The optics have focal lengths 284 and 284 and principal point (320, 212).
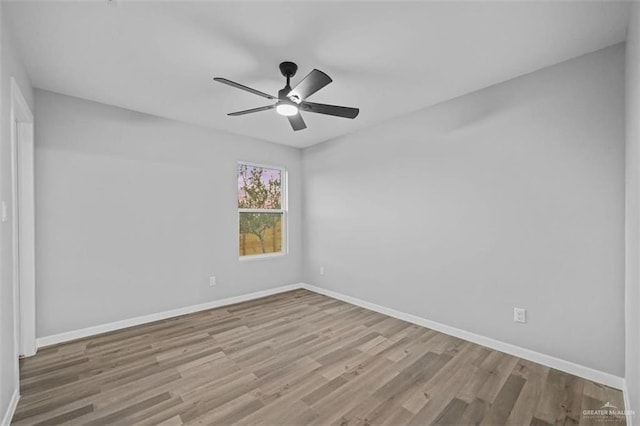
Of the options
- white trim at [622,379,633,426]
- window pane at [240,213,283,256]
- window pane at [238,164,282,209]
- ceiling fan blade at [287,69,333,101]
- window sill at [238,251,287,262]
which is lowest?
white trim at [622,379,633,426]

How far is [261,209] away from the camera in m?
4.64

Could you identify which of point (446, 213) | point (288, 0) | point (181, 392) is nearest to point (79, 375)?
point (181, 392)

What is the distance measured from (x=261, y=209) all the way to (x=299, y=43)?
9.61 feet

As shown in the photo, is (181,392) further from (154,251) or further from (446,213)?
(446,213)

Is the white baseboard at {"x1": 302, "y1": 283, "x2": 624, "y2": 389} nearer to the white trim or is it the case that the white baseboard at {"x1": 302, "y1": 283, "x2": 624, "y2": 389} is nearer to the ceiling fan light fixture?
the white trim

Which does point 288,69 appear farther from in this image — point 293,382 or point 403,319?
point 403,319

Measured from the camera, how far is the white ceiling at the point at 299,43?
69.7 inches

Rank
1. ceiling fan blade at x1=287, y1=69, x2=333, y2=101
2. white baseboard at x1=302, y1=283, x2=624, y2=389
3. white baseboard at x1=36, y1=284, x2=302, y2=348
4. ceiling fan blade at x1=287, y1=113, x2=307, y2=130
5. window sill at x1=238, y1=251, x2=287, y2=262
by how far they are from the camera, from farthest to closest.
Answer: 1. window sill at x1=238, y1=251, x2=287, y2=262
2. white baseboard at x1=36, y1=284, x2=302, y2=348
3. ceiling fan blade at x1=287, y1=113, x2=307, y2=130
4. white baseboard at x1=302, y1=283, x2=624, y2=389
5. ceiling fan blade at x1=287, y1=69, x2=333, y2=101

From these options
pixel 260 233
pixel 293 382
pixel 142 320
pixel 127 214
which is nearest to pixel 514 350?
pixel 293 382

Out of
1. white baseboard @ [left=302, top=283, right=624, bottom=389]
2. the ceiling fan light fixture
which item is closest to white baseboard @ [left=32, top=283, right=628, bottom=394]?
white baseboard @ [left=302, top=283, right=624, bottom=389]

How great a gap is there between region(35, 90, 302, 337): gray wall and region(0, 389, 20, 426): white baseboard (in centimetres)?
106

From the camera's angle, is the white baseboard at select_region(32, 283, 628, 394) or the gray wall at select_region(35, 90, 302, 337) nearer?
the white baseboard at select_region(32, 283, 628, 394)

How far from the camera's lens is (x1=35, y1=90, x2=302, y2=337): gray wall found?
287 cm

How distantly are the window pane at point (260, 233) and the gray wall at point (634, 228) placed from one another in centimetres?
408
